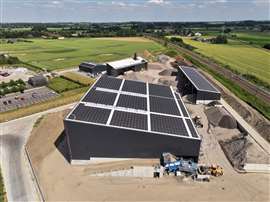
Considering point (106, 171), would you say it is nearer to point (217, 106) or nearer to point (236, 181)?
point (236, 181)

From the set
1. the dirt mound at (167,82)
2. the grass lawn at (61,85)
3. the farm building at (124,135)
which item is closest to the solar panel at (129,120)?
the farm building at (124,135)

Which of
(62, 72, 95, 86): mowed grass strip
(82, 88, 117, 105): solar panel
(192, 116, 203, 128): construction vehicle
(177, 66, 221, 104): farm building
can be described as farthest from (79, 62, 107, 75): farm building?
(192, 116, 203, 128): construction vehicle

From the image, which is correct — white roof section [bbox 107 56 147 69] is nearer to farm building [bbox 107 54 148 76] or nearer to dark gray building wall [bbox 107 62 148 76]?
farm building [bbox 107 54 148 76]

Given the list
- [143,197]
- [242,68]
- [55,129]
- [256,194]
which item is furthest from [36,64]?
[256,194]

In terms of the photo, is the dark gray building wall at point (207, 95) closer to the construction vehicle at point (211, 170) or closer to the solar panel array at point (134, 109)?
the solar panel array at point (134, 109)

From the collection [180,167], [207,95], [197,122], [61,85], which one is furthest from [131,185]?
[61,85]

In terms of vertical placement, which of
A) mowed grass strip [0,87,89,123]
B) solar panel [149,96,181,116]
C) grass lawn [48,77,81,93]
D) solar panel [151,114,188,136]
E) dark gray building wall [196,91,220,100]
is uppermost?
solar panel [149,96,181,116]
